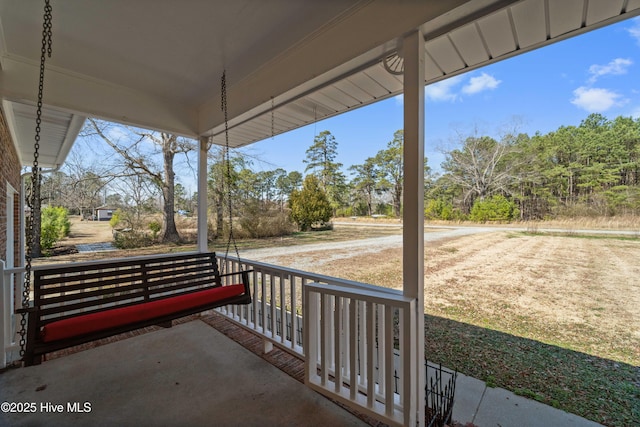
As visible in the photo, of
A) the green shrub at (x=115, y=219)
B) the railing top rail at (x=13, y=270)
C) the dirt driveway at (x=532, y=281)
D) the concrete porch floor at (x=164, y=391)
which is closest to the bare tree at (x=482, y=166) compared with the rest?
the dirt driveway at (x=532, y=281)

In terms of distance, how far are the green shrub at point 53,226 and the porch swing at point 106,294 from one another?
15.0 ft

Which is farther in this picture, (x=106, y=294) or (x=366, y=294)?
(x=106, y=294)

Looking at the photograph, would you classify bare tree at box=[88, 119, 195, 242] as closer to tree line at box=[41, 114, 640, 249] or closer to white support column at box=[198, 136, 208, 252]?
tree line at box=[41, 114, 640, 249]

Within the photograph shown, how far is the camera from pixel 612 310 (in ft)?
7.27

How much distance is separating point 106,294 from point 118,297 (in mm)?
131

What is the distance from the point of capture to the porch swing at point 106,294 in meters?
1.61

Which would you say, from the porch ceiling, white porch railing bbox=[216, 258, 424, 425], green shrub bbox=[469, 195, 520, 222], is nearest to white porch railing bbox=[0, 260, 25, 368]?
the porch ceiling

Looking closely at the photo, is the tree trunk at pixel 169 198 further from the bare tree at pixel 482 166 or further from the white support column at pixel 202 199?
the bare tree at pixel 482 166

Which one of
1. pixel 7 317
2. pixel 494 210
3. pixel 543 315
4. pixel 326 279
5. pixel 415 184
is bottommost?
pixel 543 315

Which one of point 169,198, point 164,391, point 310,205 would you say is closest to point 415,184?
point 310,205

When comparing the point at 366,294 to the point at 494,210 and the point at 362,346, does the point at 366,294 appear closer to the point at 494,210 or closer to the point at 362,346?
the point at 362,346

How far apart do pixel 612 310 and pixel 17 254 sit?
28.9ft

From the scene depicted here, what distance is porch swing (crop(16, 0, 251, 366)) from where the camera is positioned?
1.61 meters

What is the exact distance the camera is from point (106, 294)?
2.56 m
